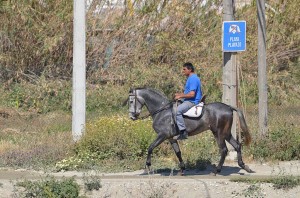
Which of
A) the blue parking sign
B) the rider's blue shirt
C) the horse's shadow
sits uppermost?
the blue parking sign

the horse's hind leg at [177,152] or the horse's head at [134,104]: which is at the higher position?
the horse's head at [134,104]

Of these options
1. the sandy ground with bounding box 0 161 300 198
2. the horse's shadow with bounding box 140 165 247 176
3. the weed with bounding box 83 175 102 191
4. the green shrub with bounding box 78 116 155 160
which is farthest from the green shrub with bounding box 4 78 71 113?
the weed with bounding box 83 175 102 191

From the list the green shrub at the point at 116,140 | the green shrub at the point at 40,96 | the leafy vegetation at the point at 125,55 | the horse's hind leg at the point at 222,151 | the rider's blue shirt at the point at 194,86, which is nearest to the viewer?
the rider's blue shirt at the point at 194,86

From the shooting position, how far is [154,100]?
55.7 ft

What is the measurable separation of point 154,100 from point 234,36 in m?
2.69

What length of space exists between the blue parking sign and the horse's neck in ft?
7.54

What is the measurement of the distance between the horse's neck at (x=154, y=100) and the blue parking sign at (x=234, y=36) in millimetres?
2297

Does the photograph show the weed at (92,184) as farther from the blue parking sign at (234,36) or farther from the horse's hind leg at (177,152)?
the blue parking sign at (234,36)

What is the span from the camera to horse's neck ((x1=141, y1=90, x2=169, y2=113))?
55.6ft

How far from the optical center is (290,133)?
19031 mm

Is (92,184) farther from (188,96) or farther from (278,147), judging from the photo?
(278,147)

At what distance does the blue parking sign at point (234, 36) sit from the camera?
18453 millimetres

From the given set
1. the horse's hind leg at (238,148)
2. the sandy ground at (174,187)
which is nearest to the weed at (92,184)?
the sandy ground at (174,187)

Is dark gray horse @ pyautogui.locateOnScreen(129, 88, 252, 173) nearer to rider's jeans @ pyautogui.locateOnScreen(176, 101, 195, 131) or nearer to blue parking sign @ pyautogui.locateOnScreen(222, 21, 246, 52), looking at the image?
rider's jeans @ pyautogui.locateOnScreen(176, 101, 195, 131)
